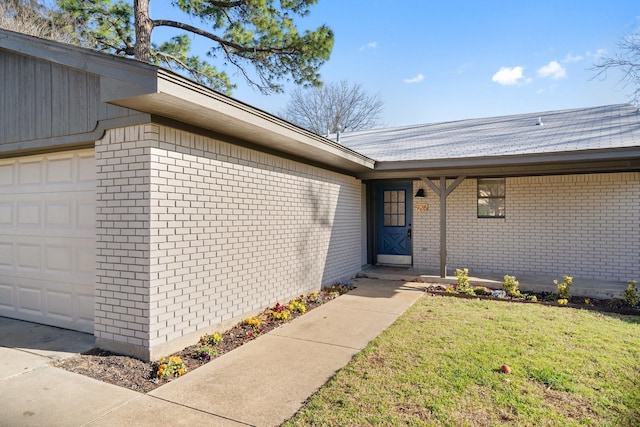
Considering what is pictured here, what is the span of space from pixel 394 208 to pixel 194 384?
7.64 m

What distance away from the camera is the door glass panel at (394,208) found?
399 inches

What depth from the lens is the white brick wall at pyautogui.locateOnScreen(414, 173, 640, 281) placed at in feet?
25.8

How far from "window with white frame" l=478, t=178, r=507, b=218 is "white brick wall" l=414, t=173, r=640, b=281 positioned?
129 mm

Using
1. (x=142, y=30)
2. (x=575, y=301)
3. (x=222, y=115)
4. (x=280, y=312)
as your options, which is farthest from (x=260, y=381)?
(x=142, y=30)

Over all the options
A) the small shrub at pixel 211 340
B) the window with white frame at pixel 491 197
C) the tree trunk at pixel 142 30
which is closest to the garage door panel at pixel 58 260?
the small shrub at pixel 211 340

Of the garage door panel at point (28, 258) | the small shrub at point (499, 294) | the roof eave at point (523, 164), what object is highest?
the roof eave at point (523, 164)

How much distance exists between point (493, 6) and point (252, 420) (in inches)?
426

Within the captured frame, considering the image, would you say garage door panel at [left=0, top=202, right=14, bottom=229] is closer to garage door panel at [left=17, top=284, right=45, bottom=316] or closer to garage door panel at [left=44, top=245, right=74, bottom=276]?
garage door panel at [left=17, top=284, right=45, bottom=316]

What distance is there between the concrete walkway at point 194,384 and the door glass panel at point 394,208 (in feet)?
16.7

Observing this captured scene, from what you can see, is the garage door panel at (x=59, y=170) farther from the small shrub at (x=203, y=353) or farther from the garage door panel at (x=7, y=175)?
the small shrub at (x=203, y=353)

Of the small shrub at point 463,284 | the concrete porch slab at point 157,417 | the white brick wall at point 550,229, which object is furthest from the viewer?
the white brick wall at point 550,229

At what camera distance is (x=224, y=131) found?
4797 millimetres

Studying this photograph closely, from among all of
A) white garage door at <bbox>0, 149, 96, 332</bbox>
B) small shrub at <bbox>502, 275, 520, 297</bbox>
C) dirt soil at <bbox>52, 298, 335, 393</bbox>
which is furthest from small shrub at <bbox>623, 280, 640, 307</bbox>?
white garage door at <bbox>0, 149, 96, 332</bbox>

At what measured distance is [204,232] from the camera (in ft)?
15.1
